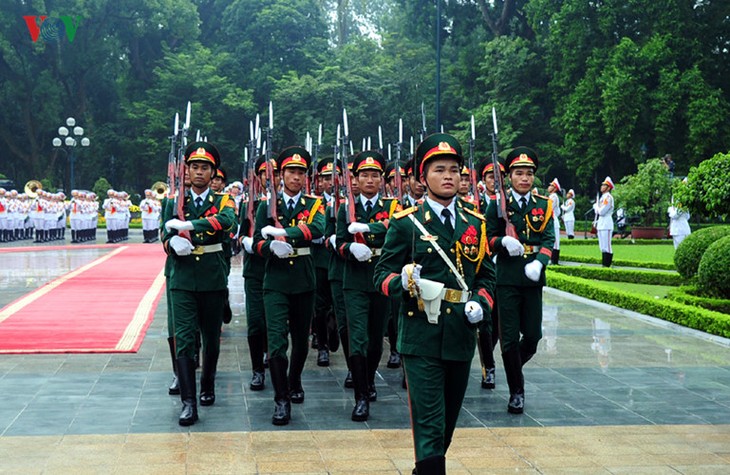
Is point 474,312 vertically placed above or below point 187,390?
above

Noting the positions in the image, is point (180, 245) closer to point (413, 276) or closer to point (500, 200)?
point (500, 200)

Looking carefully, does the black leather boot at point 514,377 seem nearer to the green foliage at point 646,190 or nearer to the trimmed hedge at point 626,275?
the trimmed hedge at point 626,275

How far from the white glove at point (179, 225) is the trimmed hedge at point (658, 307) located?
6.86 metres

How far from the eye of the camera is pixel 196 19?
5588cm

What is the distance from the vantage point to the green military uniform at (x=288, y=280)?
23.2 ft

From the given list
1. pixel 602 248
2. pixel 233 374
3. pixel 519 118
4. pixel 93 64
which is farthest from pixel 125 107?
pixel 233 374

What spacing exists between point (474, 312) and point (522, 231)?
2.95m

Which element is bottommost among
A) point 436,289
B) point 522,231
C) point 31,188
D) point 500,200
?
point 436,289

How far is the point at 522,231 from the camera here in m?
7.67

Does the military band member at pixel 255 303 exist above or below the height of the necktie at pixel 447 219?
below

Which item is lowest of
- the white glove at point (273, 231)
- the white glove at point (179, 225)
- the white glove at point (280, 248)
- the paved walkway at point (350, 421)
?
the paved walkway at point (350, 421)

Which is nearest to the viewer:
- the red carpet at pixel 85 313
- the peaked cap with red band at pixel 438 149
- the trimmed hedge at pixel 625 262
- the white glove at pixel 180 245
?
the peaked cap with red band at pixel 438 149

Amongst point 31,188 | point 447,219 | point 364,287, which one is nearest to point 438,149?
point 447,219


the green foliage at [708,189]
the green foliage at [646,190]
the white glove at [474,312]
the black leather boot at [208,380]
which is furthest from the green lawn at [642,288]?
the white glove at [474,312]
